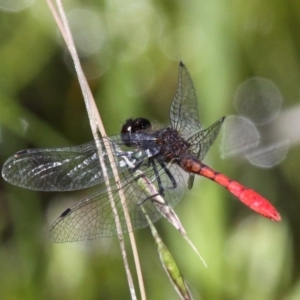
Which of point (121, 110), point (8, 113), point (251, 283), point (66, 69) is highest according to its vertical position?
point (66, 69)

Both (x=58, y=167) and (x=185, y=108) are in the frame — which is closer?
(x=58, y=167)

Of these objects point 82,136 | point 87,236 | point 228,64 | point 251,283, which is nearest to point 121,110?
point 82,136

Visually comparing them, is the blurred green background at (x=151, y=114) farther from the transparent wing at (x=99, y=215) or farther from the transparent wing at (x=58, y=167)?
the transparent wing at (x=58, y=167)

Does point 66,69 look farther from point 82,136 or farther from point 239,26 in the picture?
point 239,26

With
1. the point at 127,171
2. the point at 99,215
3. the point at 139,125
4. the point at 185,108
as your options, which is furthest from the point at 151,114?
the point at 99,215

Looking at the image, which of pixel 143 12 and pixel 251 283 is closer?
pixel 251 283

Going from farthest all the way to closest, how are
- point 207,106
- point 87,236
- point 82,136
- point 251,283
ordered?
point 82,136, point 207,106, point 251,283, point 87,236

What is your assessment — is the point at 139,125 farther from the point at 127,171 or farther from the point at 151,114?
the point at 151,114
